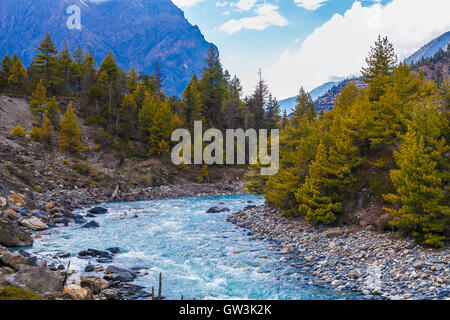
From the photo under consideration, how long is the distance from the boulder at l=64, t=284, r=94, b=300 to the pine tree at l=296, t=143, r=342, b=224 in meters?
14.2

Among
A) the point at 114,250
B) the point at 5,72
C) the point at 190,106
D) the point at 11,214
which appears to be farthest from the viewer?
the point at 190,106

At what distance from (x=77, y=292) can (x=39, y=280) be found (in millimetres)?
1417

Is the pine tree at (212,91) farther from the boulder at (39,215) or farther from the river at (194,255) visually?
the boulder at (39,215)

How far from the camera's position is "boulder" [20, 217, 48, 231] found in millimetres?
21516

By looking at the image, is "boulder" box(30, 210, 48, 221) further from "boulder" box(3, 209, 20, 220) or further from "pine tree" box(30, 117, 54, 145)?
"pine tree" box(30, 117, 54, 145)

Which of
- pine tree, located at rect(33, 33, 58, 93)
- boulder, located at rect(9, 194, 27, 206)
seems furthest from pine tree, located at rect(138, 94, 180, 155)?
boulder, located at rect(9, 194, 27, 206)

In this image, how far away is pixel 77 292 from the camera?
35.4 ft

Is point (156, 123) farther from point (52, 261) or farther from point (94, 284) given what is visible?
point (94, 284)

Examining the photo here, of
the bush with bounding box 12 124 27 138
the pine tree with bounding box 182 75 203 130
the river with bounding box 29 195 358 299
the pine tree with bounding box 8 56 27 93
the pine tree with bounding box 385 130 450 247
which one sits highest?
the pine tree with bounding box 8 56 27 93

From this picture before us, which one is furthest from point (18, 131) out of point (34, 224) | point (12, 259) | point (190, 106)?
point (12, 259)

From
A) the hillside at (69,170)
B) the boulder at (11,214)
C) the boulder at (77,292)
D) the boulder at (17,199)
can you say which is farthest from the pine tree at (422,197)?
the hillside at (69,170)

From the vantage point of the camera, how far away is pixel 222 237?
21.7 meters
